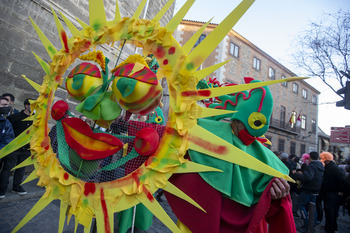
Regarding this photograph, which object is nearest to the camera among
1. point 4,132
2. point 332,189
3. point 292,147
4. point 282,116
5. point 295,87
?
point 4,132

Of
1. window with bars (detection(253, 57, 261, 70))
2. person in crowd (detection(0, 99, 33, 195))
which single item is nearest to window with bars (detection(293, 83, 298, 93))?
window with bars (detection(253, 57, 261, 70))

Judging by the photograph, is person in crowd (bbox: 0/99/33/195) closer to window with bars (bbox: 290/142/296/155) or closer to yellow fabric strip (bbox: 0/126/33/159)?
yellow fabric strip (bbox: 0/126/33/159)

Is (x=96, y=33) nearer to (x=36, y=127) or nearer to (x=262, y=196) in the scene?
(x=36, y=127)

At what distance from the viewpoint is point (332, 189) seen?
4.00 meters

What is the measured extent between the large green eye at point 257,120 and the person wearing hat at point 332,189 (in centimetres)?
399

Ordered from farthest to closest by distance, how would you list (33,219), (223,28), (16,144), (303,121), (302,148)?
(303,121) → (302,148) → (33,219) → (16,144) → (223,28)

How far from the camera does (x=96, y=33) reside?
1303 mm

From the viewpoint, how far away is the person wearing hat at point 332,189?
3.93m

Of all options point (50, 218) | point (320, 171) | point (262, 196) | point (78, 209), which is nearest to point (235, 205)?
point (262, 196)

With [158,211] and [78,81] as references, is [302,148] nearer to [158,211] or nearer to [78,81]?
[158,211]

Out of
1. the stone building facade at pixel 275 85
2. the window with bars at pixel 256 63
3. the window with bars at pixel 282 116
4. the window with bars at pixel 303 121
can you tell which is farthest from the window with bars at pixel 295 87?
the window with bars at pixel 256 63

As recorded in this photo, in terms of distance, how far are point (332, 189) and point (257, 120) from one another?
4104 mm

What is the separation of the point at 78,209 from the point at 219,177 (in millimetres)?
875

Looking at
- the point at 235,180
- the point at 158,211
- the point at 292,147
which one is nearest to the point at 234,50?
the point at 292,147
